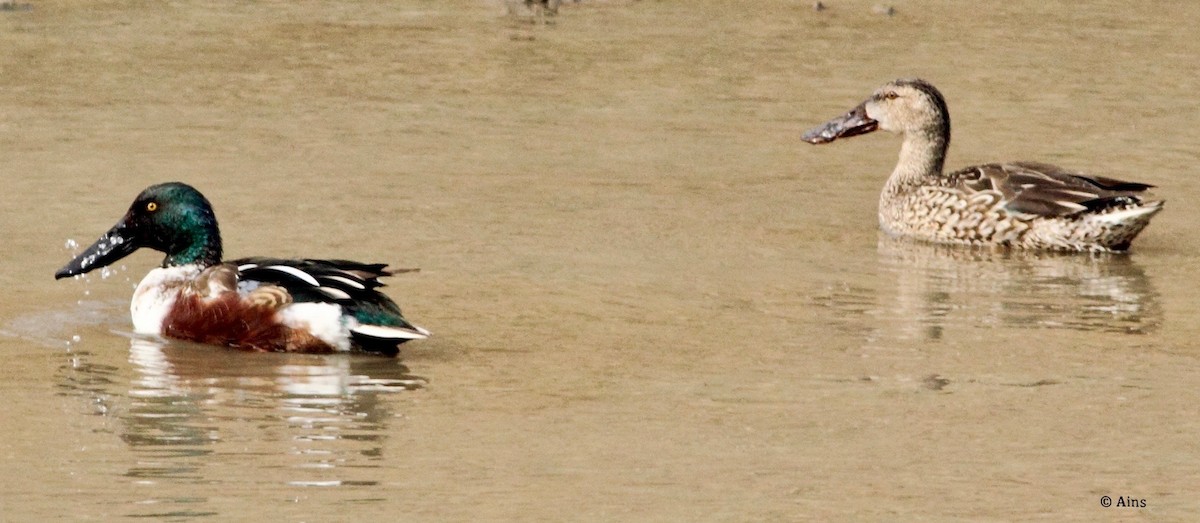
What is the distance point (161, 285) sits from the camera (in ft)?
30.5

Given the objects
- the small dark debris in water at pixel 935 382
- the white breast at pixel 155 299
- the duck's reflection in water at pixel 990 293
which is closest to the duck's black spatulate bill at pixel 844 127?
the duck's reflection in water at pixel 990 293

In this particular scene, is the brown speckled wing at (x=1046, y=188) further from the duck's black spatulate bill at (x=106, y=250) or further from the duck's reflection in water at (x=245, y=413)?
the duck's black spatulate bill at (x=106, y=250)

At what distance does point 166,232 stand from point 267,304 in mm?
898

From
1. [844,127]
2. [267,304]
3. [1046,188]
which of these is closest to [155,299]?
[267,304]

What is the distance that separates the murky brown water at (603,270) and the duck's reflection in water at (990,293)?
35 mm

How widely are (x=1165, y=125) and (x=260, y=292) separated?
8.07m

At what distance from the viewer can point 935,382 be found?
8.55m

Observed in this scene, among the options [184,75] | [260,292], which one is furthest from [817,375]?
[184,75]

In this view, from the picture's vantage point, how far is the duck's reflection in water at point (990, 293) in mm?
9758

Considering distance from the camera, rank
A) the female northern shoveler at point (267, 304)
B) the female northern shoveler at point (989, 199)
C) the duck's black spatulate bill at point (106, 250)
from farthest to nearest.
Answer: the female northern shoveler at point (989, 199)
the duck's black spatulate bill at point (106, 250)
the female northern shoveler at point (267, 304)

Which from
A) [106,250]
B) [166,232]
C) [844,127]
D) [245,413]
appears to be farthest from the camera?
[844,127]

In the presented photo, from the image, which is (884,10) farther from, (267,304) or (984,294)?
(267,304)

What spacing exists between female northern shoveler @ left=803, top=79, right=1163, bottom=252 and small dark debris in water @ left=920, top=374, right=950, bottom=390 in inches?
134

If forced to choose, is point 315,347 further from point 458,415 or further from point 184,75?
point 184,75
